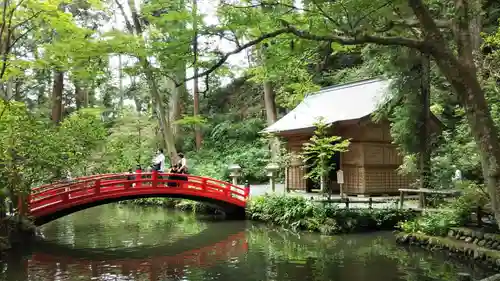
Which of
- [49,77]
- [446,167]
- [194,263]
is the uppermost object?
[49,77]

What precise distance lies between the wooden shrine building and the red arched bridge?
10.6 ft

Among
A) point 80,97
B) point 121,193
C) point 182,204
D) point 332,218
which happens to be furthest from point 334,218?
point 80,97

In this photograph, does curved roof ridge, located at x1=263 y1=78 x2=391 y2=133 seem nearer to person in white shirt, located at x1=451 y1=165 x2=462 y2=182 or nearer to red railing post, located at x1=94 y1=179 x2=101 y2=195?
person in white shirt, located at x1=451 y1=165 x2=462 y2=182

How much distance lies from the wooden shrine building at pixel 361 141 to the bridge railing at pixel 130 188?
10.7ft

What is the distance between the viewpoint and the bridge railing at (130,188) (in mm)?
13797

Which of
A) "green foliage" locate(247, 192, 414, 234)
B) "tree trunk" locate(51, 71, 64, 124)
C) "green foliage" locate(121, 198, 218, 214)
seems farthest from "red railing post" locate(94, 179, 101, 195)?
"tree trunk" locate(51, 71, 64, 124)

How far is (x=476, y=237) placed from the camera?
10.5m

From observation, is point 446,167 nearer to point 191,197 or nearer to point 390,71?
point 390,71

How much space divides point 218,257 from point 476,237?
610 cm

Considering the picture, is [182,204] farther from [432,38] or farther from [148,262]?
[432,38]

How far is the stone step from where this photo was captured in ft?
32.6

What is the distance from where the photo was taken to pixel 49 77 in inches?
1131

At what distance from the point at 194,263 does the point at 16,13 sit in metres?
8.40

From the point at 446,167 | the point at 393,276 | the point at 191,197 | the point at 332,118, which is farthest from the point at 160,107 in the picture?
the point at 393,276
